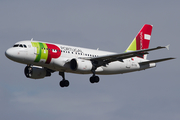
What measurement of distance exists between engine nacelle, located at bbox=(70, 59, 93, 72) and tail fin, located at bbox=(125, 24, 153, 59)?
38.1ft

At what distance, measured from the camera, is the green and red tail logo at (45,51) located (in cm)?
4806

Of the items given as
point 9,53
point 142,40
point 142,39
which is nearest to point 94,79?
point 9,53

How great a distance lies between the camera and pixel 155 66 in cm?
5697

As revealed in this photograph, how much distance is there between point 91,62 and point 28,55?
8371 mm

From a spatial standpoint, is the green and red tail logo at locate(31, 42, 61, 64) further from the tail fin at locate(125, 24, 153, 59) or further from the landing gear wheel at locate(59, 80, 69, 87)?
the tail fin at locate(125, 24, 153, 59)

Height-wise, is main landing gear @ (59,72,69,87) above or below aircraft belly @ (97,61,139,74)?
below

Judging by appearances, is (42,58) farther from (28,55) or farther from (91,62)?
(91,62)

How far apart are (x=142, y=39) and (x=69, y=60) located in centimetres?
1633

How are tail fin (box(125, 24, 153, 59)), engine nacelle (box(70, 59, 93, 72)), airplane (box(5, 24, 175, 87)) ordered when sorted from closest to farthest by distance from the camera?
airplane (box(5, 24, 175, 87)), engine nacelle (box(70, 59, 93, 72)), tail fin (box(125, 24, 153, 59))

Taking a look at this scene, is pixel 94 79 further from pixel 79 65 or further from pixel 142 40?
pixel 142 40

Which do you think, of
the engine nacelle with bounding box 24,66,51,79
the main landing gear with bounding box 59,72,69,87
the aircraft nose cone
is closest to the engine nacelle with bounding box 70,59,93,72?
the engine nacelle with bounding box 24,66,51,79

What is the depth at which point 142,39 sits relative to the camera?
6206 centimetres

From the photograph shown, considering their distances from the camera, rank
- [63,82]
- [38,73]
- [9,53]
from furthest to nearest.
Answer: [63,82], [38,73], [9,53]

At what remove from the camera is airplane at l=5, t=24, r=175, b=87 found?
157 feet
